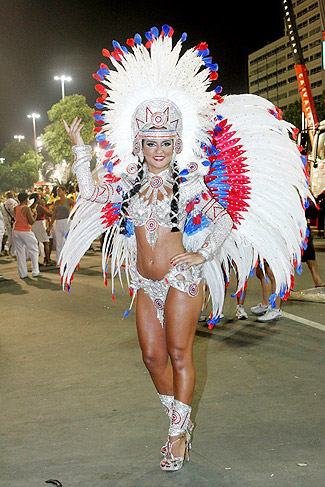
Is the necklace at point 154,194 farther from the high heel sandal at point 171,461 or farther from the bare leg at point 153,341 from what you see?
the high heel sandal at point 171,461

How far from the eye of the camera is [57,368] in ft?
19.0

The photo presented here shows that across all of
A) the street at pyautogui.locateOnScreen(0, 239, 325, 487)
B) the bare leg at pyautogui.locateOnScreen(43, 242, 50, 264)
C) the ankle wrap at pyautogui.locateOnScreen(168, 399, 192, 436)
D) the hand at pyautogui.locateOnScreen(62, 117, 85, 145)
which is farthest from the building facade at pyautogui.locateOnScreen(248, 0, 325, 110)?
the ankle wrap at pyautogui.locateOnScreen(168, 399, 192, 436)

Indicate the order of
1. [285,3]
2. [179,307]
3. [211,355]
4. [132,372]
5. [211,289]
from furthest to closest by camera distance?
[285,3] < [211,355] < [132,372] < [211,289] < [179,307]

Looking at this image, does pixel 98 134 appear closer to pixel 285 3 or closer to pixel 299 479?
pixel 299 479

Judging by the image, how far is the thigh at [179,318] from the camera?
3572 mm

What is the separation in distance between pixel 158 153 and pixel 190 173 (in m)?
0.25

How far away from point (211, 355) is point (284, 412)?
1.64m

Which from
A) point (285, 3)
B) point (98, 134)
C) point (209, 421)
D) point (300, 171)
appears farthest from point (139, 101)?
point (285, 3)

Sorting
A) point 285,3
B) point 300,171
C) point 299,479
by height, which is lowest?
point 299,479

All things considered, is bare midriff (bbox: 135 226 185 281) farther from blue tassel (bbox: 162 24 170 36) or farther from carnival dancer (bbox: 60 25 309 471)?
blue tassel (bbox: 162 24 170 36)

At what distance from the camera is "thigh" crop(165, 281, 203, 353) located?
3572mm

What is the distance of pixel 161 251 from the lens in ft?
11.9

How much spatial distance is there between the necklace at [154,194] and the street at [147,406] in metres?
1.37

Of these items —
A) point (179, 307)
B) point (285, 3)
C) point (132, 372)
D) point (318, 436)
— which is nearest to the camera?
point (179, 307)
